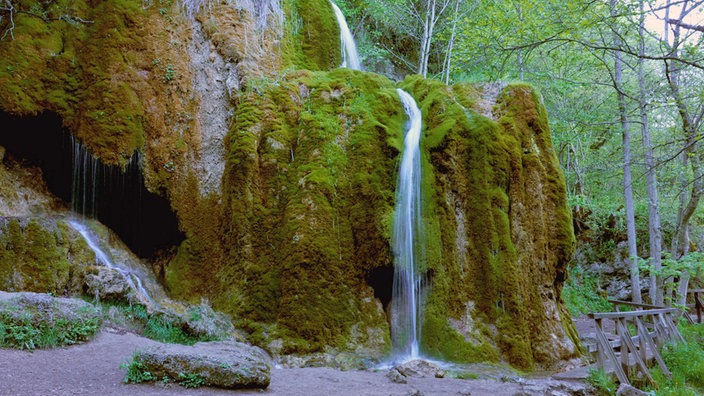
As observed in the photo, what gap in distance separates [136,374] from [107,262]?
4.13 meters

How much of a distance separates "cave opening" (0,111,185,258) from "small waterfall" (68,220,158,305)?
0.66 meters

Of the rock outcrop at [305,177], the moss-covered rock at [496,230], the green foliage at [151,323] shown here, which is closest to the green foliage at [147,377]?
the green foliage at [151,323]

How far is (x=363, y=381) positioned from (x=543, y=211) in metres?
5.70

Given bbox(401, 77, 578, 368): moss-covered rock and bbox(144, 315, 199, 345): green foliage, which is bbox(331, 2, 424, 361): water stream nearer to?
bbox(401, 77, 578, 368): moss-covered rock

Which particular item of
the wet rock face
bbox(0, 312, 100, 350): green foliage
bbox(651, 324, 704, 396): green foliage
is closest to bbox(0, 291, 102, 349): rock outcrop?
bbox(0, 312, 100, 350): green foliage

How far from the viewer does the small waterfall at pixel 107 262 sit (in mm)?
7867

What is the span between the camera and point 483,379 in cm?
716

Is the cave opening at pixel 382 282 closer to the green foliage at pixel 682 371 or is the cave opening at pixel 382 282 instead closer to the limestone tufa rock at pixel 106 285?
the limestone tufa rock at pixel 106 285

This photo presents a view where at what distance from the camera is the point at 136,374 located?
186 inches

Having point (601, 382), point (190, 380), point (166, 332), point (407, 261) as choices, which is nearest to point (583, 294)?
point (601, 382)

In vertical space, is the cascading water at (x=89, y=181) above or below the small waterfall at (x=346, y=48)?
below

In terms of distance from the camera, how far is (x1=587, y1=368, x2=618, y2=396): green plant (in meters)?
6.92

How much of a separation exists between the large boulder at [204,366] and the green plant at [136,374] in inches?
0.4

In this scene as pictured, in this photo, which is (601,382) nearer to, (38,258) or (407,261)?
(407,261)
